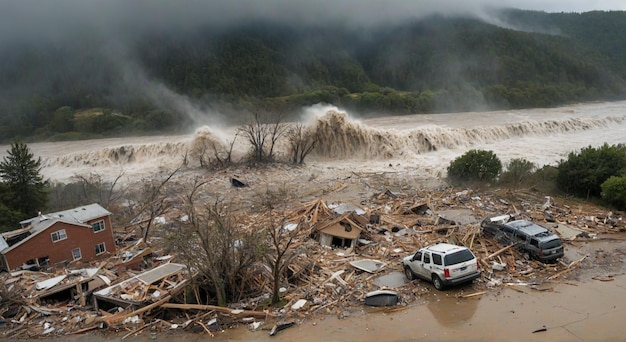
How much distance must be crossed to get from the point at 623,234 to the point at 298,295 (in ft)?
44.0

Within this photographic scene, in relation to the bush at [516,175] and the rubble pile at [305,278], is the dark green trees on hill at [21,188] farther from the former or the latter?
the bush at [516,175]

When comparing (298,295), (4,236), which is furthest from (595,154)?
(4,236)

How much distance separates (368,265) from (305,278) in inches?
90.2

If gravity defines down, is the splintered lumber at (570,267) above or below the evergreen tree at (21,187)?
below

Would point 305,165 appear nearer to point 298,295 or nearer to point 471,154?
point 471,154

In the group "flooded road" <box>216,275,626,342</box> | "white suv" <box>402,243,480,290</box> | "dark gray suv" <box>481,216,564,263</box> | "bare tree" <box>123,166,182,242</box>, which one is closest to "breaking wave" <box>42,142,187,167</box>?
"bare tree" <box>123,166,182,242</box>

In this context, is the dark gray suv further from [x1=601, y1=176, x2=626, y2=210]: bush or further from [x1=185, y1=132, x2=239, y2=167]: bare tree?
[x1=185, y1=132, x2=239, y2=167]: bare tree

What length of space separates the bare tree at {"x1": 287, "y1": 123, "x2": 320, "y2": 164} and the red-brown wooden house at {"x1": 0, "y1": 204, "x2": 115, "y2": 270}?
23.1 m

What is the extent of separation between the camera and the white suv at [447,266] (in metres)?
13.8

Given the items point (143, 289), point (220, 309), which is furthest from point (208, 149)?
point (220, 309)

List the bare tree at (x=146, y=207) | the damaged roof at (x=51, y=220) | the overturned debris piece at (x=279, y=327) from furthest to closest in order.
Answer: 1. the bare tree at (x=146, y=207)
2. the damaged roof at (x=51, y=220)
3. the overturned debris piece at (x=279, y=327)

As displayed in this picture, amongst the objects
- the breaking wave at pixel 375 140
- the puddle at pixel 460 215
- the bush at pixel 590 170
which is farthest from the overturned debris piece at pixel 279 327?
the breaking wave at pixel 375 140

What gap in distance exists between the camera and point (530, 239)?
15828 millimetres

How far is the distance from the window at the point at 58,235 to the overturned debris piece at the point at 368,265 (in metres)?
11.9
